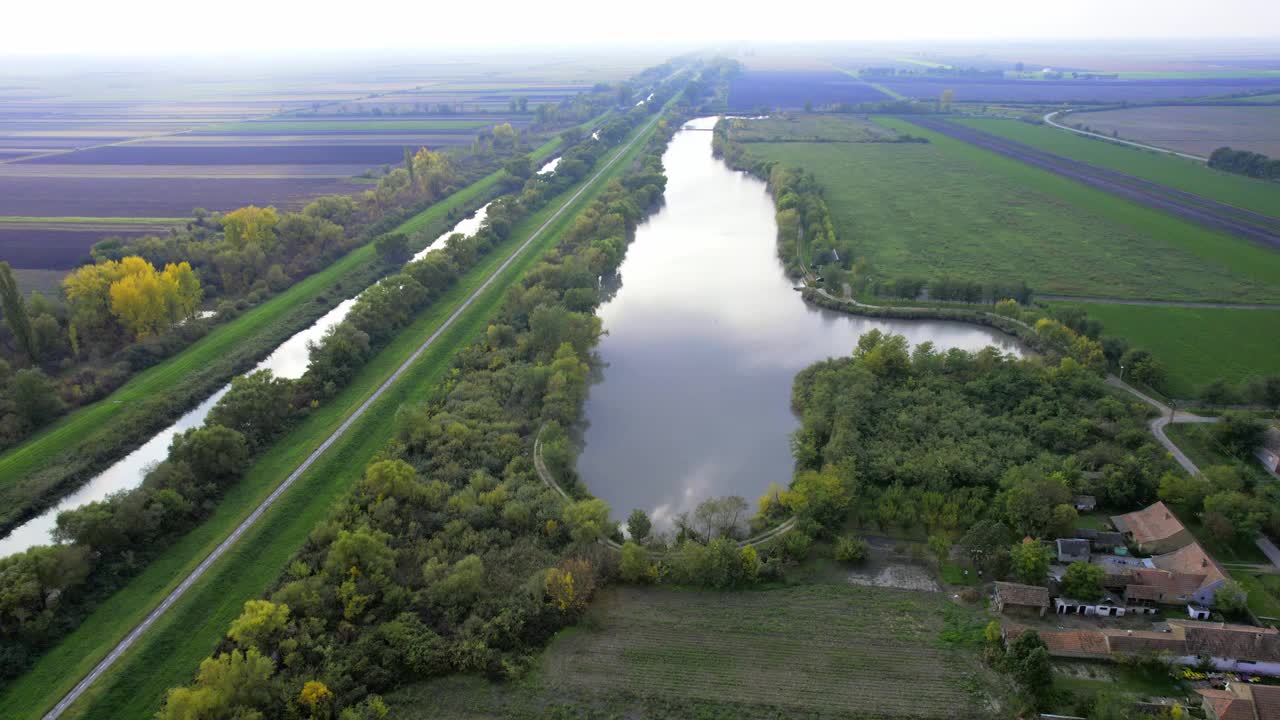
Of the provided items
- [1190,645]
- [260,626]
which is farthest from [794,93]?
[260,626]

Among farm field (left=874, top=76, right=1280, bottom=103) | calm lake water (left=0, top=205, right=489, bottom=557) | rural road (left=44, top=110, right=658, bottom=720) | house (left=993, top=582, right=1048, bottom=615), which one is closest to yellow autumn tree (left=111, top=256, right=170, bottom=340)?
calm lake water (left=0, top=205, right=489, bottom=557)

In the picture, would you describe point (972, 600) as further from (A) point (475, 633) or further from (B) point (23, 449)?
(B) point (23, 449)

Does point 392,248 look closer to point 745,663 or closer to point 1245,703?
point 745,663

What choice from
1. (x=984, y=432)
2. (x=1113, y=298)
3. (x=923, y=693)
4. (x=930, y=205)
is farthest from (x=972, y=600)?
(x=930, y=205)

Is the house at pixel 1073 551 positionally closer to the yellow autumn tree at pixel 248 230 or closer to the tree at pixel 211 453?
the tree at pixel 211 453

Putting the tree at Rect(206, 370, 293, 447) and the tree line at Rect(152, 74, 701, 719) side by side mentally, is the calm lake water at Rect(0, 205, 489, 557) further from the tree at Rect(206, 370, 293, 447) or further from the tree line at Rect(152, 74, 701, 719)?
the tree line at Rect(152, 74, 701, 719)

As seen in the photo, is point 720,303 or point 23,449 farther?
point 720,303

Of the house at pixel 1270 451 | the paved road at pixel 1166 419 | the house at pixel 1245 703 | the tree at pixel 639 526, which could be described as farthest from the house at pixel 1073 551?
the tree at pixel 639 526
